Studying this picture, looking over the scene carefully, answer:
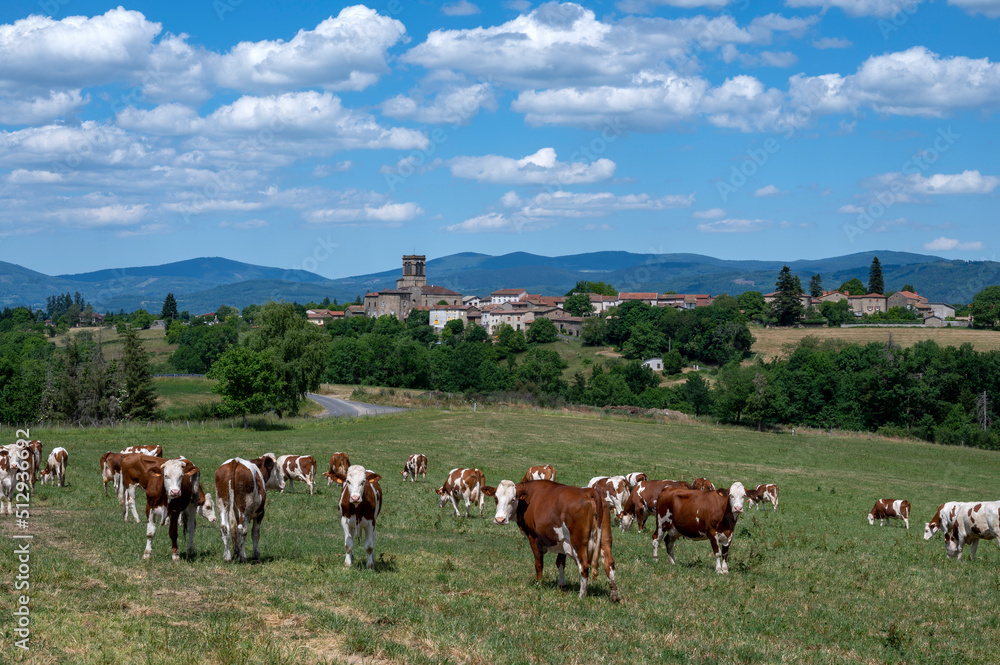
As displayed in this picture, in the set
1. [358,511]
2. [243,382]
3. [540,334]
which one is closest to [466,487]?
[358,511]

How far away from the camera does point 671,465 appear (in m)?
46.3

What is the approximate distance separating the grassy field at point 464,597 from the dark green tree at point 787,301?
163 meters

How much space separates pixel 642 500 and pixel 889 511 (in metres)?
14.9

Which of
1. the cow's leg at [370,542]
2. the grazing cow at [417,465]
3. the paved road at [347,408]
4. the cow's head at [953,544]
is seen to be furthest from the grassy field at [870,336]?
the cow's leg at [370,542]

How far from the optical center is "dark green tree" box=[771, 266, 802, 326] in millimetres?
182000

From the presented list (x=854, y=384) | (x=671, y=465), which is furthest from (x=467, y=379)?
(x=671, y=465)

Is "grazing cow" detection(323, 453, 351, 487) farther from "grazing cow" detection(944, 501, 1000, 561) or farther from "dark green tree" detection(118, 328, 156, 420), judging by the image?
"dark green tree" detection(118, 328, 156, 420)

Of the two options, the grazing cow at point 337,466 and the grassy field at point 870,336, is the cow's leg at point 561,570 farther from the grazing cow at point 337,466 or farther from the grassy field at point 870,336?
the grassy field at point 870,336

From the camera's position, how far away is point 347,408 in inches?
3477

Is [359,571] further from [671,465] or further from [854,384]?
[854,384]

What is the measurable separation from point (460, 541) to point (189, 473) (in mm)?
7533

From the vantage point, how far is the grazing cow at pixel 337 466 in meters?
19.0

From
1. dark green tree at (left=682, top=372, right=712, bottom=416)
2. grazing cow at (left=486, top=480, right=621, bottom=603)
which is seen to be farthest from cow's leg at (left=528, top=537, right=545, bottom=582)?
dark green tree at (left=682, top=372, right=712, bottom=416)

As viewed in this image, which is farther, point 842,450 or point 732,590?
point 842,450
